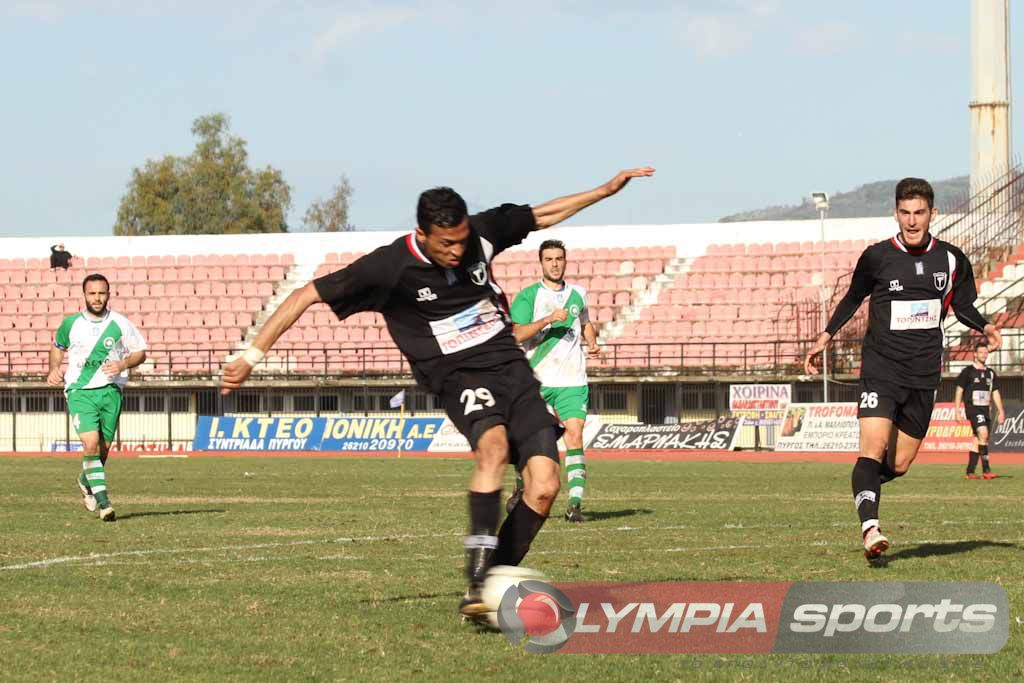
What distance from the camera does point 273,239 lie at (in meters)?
53.5

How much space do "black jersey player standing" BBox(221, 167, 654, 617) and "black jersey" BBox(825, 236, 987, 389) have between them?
332cm

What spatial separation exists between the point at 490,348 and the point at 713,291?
3928cm

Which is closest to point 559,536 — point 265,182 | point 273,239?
point 273,239

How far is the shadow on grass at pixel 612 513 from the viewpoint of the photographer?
1397 centimetres

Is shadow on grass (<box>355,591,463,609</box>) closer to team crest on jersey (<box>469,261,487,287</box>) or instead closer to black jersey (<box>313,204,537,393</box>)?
black jersey (<box>313,204,537,393</box>)

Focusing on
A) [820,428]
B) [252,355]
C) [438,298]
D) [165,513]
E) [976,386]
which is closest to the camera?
[252,355]

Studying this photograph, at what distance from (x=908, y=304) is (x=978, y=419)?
600 inches

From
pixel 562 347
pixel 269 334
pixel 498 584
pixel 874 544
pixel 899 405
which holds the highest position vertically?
pixel 269 334

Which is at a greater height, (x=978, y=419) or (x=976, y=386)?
(x=976, y=386)

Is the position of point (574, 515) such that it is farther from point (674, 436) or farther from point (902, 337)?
point (674, 436)

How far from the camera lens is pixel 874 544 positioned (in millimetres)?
9312

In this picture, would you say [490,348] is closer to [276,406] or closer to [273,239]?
[276,406]

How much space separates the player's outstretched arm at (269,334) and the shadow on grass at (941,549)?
413 centimetres

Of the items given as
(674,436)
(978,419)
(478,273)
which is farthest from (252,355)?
(674,436)
